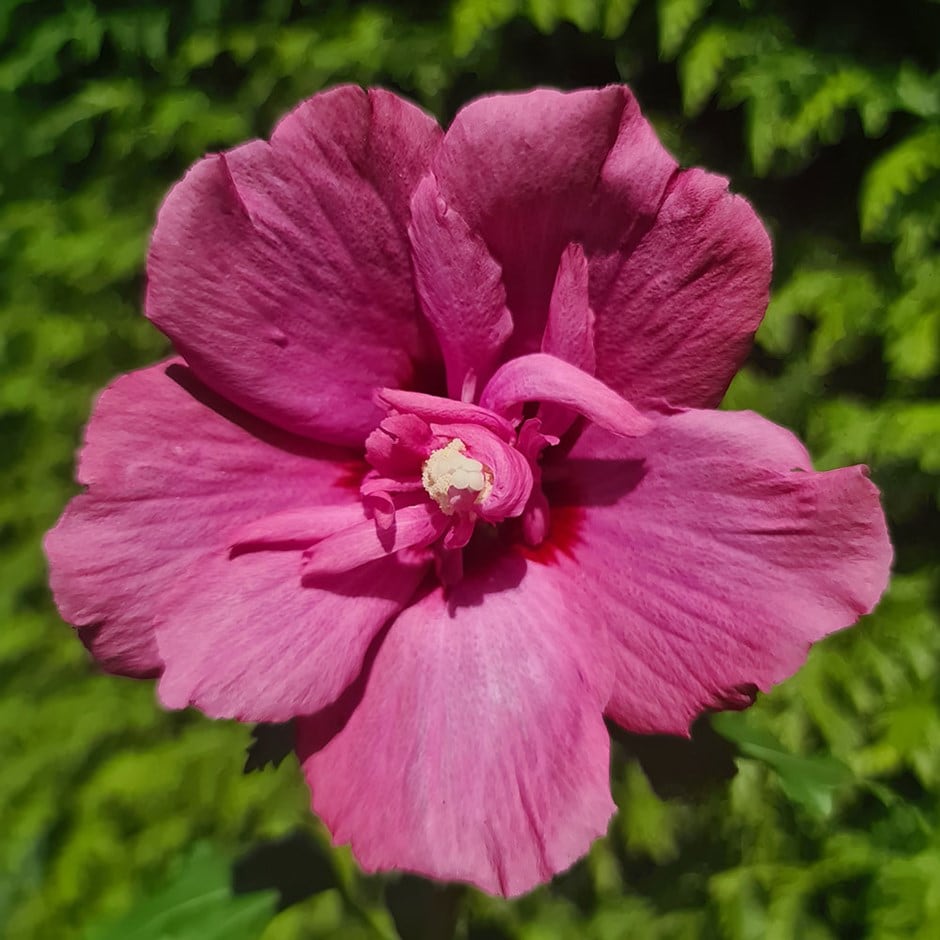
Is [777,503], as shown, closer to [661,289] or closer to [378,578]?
[661,289]

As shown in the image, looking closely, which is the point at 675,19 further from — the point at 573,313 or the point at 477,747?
the point at 477,747

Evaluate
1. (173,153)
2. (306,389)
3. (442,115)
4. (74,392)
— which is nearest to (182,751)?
(74,392)

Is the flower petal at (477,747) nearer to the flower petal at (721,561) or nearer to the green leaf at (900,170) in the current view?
the flower petal at (721,561)

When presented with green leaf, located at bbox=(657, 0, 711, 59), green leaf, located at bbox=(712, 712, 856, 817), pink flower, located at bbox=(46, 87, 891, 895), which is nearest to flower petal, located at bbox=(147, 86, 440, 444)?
pink flower, located at bbox=(46, 87, 891, 895)

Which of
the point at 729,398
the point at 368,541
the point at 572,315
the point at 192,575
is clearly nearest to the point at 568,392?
the point at 572,315

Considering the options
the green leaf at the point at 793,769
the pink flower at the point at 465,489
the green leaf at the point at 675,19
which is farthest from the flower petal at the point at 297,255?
the green leaf at the point at 675,19

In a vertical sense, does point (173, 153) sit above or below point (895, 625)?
above
